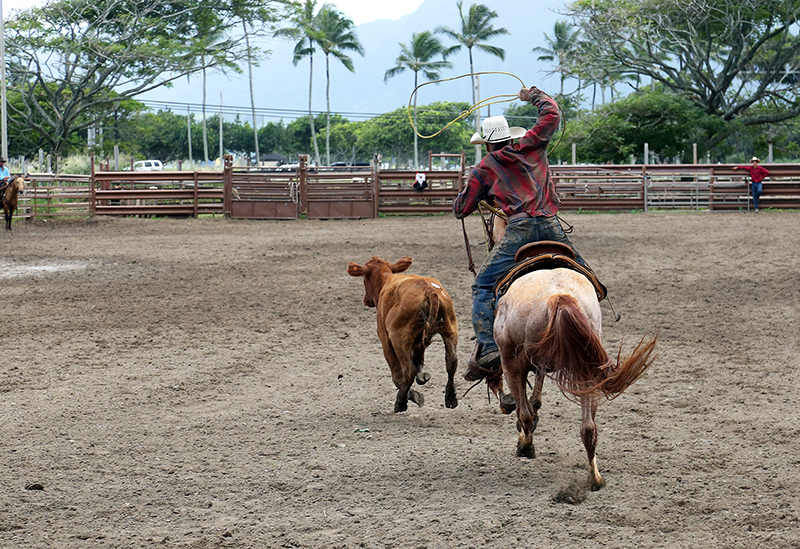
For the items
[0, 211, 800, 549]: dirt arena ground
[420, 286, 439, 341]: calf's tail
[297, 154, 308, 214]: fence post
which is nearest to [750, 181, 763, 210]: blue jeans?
[297, 154, 308, 214]: fence post

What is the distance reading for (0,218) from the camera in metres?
23.3

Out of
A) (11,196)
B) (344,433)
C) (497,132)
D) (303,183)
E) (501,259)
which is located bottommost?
(344,433)

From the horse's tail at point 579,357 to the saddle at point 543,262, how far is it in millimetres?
587

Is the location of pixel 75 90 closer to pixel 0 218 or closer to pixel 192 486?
pixel 0 218

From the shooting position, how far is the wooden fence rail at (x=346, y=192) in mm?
24500

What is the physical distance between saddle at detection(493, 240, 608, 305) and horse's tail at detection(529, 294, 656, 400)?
587 millimetres

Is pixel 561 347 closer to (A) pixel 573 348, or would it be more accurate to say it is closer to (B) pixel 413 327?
(A) pixel 573 348

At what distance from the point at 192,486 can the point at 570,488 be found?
1.97 metres

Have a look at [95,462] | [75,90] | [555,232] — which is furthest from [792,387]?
[75,90]

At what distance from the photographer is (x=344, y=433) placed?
5004 mm

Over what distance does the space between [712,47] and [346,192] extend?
27333mm

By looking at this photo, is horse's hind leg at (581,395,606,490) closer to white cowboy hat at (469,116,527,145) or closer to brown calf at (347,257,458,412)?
brown calf at (347,257,458,412)

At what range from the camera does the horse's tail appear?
3686 mm

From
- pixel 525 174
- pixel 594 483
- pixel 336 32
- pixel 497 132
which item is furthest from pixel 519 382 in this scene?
pixel 336 32
